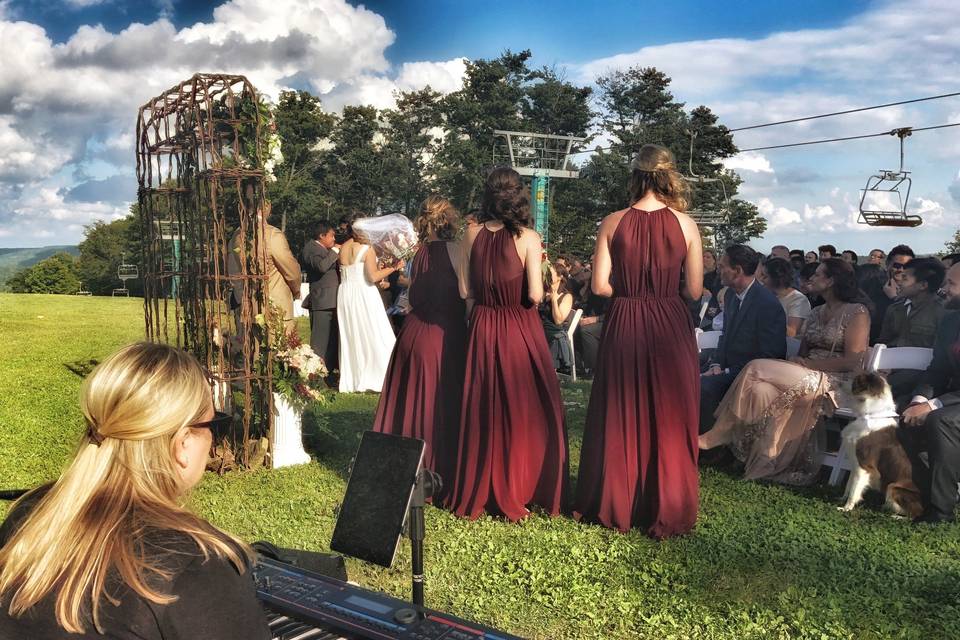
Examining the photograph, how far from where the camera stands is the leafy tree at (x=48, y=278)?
4556 centimetres

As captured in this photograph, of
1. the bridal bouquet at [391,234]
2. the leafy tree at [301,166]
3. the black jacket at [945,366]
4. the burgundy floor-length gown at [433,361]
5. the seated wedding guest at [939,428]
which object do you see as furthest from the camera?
A: the leafy tree at [301,166]

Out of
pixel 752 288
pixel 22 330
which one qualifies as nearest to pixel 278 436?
pixel 752 288

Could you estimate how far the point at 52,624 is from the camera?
172 cm

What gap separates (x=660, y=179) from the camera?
5.15 m

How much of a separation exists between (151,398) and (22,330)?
19.6m

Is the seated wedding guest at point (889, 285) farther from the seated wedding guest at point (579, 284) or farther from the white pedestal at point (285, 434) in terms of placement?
the white pedestal at point (285, 434)

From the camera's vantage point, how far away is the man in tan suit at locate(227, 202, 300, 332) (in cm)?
696

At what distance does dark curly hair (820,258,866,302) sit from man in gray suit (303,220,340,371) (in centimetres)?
661

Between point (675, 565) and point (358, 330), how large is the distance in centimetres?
700

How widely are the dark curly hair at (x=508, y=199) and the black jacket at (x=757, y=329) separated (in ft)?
8.23

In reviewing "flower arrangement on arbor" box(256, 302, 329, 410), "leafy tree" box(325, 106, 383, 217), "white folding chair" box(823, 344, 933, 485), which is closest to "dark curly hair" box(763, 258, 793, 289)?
"white folding chair" box(823, 344, 933, 485)

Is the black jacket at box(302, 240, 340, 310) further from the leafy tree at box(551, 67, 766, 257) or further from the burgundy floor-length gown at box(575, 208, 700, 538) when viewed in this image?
the leafy tree at box(551, 67, 766, 257)

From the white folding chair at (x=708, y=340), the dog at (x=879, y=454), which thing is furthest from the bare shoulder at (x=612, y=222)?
the white folding chair at (x=708, y=340)

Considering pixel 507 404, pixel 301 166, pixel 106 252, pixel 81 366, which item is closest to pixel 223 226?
pixel 507 404
